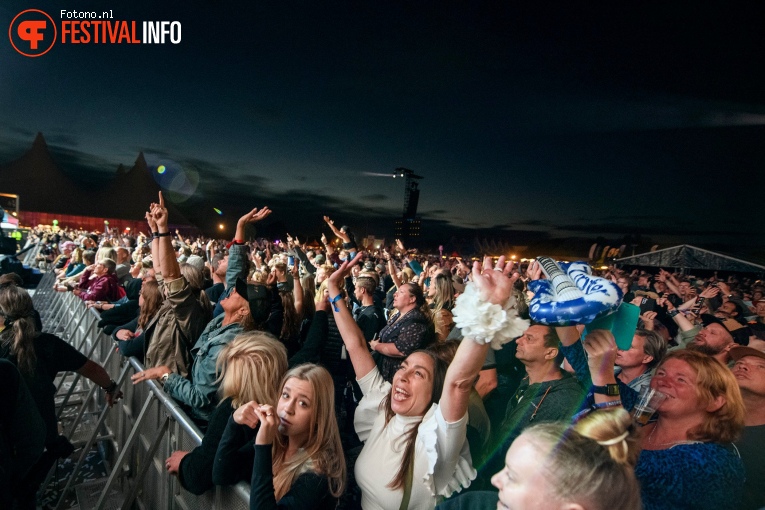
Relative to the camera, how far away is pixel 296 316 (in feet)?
13.5

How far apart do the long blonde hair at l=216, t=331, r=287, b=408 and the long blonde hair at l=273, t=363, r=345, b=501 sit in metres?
0.15

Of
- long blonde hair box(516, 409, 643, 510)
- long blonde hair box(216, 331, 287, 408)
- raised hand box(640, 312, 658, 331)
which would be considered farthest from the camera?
raised hand box(640, 312, 658, 331)

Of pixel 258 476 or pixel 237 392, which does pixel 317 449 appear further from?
pixel 237 392

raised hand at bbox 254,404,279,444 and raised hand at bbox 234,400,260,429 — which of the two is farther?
raised hand at bbox 234,400,260,429

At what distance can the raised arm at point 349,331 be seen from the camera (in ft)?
8.06

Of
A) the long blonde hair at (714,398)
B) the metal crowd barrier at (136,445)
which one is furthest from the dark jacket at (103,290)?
the long blonde hair at (714,398)

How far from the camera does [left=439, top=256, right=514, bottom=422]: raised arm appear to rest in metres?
1.37

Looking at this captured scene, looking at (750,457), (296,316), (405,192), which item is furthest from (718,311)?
(405,192)

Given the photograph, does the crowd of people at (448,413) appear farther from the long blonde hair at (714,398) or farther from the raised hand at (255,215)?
the raised hand at (255,215)

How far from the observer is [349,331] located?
2572 mm

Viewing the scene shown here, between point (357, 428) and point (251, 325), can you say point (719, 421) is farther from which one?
point (251, 325)

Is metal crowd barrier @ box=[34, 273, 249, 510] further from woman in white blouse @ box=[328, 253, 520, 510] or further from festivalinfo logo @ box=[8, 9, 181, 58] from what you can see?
festivalinfo logo @ box=[8, 9, 181, 58]

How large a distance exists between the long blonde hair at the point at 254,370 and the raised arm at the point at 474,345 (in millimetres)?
998

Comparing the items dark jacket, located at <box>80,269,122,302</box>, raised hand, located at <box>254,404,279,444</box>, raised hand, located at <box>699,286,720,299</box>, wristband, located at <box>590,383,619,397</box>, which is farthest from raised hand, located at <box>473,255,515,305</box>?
raised hand, located at <box>699,286,720,299</box>
